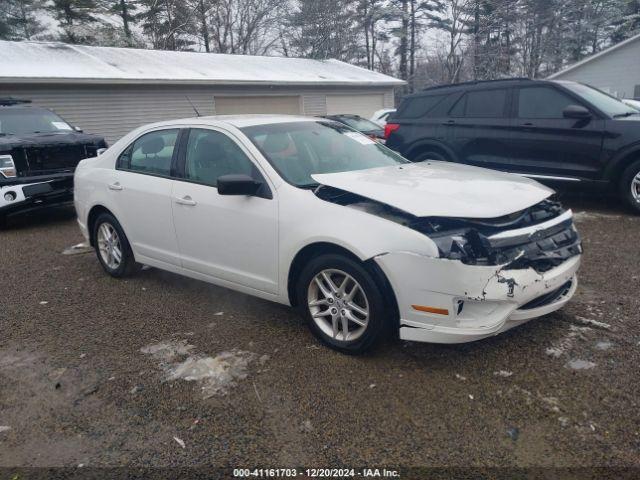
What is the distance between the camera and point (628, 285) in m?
4.34

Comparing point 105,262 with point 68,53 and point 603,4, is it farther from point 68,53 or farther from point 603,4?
point 603,4

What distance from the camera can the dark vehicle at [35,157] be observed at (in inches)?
293

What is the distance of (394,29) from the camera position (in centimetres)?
3769

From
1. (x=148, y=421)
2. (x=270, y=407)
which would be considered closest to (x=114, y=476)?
(x=148, y=421)

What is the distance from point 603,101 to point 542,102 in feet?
2.58

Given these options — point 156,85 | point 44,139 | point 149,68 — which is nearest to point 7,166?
point 44,139

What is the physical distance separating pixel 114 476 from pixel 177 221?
2.25m

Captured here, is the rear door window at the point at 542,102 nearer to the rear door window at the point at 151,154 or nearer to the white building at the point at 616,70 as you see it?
the rear door window at the point at 151,154

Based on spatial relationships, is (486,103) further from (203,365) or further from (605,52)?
(605,52)

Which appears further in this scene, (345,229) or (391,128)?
(391,128)

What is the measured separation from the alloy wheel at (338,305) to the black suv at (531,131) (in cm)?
491

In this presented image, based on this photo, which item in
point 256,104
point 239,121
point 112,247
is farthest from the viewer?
point 256,104

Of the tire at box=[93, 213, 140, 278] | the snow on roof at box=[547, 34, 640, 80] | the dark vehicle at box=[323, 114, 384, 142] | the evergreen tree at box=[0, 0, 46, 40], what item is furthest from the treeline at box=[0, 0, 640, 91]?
the tire at box=[93, 213, 140, 278]

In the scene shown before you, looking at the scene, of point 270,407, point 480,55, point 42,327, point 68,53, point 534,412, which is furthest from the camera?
point 480,55
